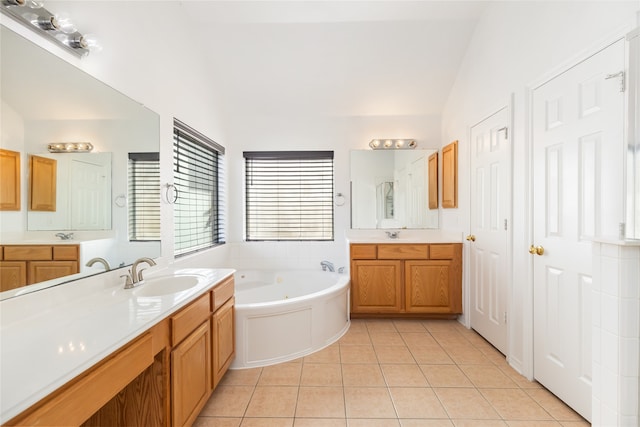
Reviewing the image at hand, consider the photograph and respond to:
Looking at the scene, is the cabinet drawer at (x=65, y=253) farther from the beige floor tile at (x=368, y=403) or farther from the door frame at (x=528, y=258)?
the door frame at (x=528, y=258)

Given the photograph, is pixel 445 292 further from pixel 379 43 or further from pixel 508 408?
pixel 379 43

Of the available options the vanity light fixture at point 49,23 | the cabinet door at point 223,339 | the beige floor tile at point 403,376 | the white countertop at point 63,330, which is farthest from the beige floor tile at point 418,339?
the vanity light fixture at point 49,23

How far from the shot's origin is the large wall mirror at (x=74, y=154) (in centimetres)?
112

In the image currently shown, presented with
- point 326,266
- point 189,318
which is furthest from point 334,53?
point 189,318

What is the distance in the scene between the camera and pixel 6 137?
108cm

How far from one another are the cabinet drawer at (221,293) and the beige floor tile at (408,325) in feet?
5.92

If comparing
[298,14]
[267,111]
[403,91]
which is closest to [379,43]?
[403,91]

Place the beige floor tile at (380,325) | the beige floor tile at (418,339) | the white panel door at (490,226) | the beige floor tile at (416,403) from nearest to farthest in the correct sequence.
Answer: the beige floor tile at (416,403) → the white panel door at (490,226) → the beige floor tile at (418,339) → the beige floor tile at (380,325)

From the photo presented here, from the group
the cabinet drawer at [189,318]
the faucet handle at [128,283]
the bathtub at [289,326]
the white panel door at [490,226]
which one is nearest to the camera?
the cabinet drawer at [189,318]

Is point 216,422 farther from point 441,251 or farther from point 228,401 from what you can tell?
point 441,251

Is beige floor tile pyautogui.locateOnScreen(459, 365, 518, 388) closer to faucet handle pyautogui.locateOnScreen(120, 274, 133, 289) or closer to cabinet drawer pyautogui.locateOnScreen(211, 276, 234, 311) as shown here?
cabinet drawer pyautogui.locateOnScreen(211, 276, 234, 311)

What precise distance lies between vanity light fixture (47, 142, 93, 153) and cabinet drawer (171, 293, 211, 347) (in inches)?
36.8

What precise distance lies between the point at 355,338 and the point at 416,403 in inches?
37.3

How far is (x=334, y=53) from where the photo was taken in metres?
2.91
